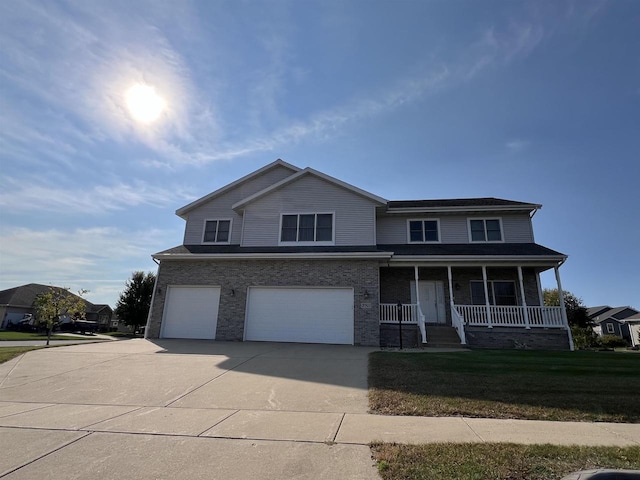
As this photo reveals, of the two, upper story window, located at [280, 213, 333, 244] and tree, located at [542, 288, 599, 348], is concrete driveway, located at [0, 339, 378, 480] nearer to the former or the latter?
upper story window, located at [280, 213, 333, 244]

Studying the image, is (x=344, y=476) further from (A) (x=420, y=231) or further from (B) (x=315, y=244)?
(A) (x=420, y=231)

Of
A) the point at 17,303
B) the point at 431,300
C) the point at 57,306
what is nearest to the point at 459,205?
the point at 431,300

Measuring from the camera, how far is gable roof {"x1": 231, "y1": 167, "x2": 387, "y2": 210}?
15.3 m

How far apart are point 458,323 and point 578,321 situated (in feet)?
66.5

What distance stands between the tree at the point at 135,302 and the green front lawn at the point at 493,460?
118 ft

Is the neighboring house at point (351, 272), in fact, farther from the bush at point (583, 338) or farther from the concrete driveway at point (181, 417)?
the bush at point (583, 338)

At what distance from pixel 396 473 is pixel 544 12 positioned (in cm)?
1287

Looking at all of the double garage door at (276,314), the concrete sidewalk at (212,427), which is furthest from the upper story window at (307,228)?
the concrete sidewalk at (212,427)

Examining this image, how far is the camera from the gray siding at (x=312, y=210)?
15163 mm

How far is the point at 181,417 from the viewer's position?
4695 mm

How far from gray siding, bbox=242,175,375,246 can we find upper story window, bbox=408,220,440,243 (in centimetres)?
309

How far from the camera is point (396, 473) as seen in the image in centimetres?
289

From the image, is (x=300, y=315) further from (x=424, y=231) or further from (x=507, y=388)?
(x=507, y=388)

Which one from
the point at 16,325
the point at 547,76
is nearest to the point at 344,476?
the point at 547,76
